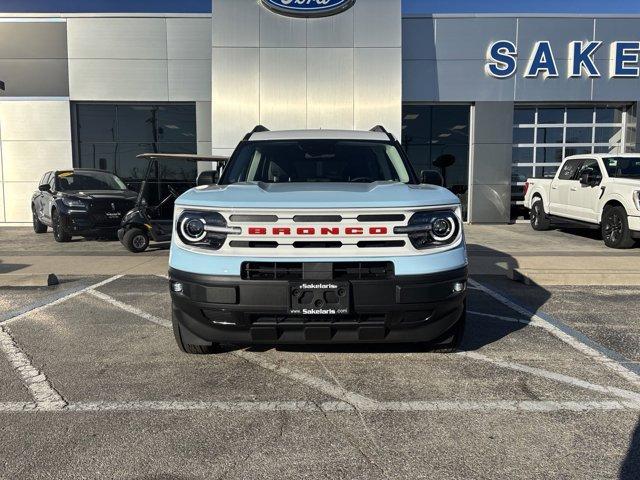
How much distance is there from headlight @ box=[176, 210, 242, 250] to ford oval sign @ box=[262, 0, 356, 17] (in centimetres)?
1188

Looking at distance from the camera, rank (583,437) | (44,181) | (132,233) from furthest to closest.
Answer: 1. (44,181)
2. (132,233)
3. (583,437)

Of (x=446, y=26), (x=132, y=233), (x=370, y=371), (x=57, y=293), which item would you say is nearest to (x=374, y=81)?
(x=446, y=26)

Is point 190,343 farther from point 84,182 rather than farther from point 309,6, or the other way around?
point 309,6

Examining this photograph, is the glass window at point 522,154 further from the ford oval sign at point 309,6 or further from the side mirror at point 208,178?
the side mirror at point 208,178

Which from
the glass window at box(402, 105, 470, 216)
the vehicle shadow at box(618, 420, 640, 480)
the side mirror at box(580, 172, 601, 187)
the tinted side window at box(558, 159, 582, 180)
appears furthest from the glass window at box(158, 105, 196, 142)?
the vehicle shadow at box(618, 420, 640, 480)

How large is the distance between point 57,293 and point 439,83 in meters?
12.5

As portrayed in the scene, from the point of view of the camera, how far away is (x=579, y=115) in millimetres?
16594

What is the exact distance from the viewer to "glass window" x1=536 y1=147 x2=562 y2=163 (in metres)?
16.7

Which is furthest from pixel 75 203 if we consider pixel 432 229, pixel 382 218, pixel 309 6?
pixel 432 229

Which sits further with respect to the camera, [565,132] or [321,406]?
[565,132]

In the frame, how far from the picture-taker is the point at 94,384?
386cm

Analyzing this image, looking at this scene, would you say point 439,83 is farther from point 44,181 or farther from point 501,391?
point 501,391

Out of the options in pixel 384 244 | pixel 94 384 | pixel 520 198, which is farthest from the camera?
pixel 520 198

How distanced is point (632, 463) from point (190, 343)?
9.92 feet
